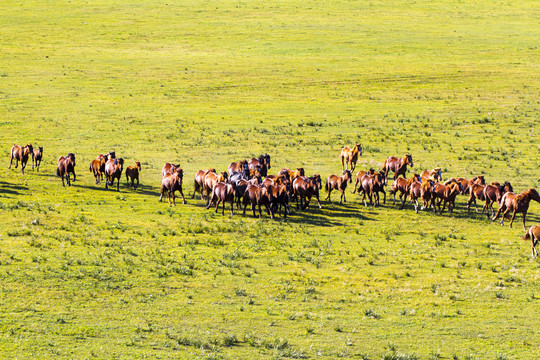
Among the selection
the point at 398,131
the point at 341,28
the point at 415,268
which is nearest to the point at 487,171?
the point at 398,131

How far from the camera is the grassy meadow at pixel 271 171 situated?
18.9m

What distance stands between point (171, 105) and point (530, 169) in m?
36.3

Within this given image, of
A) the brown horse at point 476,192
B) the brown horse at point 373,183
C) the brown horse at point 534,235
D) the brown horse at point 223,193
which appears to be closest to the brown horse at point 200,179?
the brown horse at point 223,193

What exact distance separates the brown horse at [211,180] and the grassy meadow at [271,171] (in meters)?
0.80

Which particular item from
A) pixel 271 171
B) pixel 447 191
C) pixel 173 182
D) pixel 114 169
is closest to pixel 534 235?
pixel 447 191

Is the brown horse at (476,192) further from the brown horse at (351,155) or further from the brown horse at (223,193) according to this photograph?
the brown horse at (223,193)

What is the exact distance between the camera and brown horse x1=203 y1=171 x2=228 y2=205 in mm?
33719

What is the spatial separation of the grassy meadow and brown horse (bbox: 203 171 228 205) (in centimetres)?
80

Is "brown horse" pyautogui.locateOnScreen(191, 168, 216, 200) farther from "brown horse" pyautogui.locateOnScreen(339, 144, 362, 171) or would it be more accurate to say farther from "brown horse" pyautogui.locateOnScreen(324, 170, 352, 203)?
"brown horse" pyautogui.locateOnScreen(339, 144, 362, 171)

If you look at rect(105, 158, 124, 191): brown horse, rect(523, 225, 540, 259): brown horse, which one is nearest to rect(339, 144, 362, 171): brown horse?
rect(105, 158, 124, 191): brown horse

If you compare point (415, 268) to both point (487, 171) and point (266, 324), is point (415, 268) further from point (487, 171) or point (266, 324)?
point (487, 171)

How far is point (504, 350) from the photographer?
17.9m

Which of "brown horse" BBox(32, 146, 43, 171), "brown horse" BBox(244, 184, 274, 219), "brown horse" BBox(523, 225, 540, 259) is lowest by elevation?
"brown horse" BBox(523, 225, 540, 259)

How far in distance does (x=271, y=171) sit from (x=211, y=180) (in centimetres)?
962
